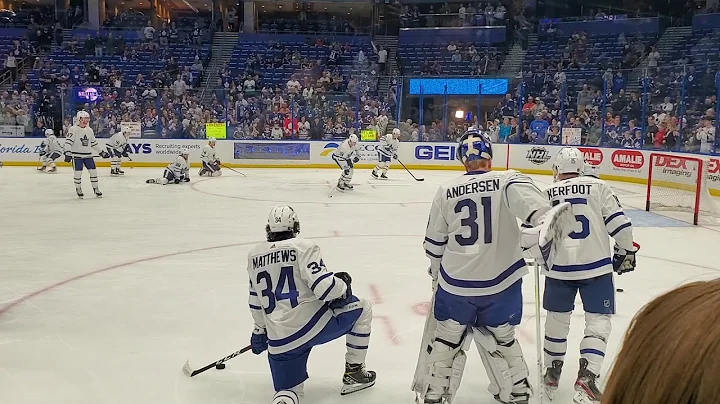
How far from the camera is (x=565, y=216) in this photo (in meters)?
2.84

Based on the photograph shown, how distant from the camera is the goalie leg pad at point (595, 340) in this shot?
3.28m

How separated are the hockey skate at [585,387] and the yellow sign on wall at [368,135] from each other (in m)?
14.5

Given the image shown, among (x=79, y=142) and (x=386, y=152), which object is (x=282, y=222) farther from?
(x=386, y=152)

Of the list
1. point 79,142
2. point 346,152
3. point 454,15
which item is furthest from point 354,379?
point 454,15

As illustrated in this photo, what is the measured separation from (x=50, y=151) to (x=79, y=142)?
4878 mm

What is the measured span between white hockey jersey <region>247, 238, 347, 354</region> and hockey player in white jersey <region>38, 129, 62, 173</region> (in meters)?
13.8

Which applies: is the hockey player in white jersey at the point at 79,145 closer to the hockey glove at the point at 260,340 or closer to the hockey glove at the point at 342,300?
the hockey glove at the point at 260,340

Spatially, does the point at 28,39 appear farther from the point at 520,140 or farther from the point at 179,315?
the point at 179,315

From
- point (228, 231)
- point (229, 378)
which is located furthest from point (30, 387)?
point (228, 231)

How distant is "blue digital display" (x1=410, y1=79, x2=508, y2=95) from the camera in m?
17.5

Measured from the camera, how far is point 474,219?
2.97 meters

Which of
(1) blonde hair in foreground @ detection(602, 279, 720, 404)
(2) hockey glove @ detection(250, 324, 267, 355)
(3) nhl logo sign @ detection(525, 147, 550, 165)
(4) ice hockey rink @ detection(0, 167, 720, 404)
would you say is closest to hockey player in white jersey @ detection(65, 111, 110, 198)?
(4) ice hockey rink @ detection(0, 167, 720, 404)

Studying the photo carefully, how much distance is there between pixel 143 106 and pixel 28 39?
10027 mm

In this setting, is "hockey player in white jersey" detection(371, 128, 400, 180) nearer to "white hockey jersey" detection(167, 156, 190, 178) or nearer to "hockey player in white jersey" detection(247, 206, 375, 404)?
"white hockey jersey" detection(167, 156, 190, 178)
